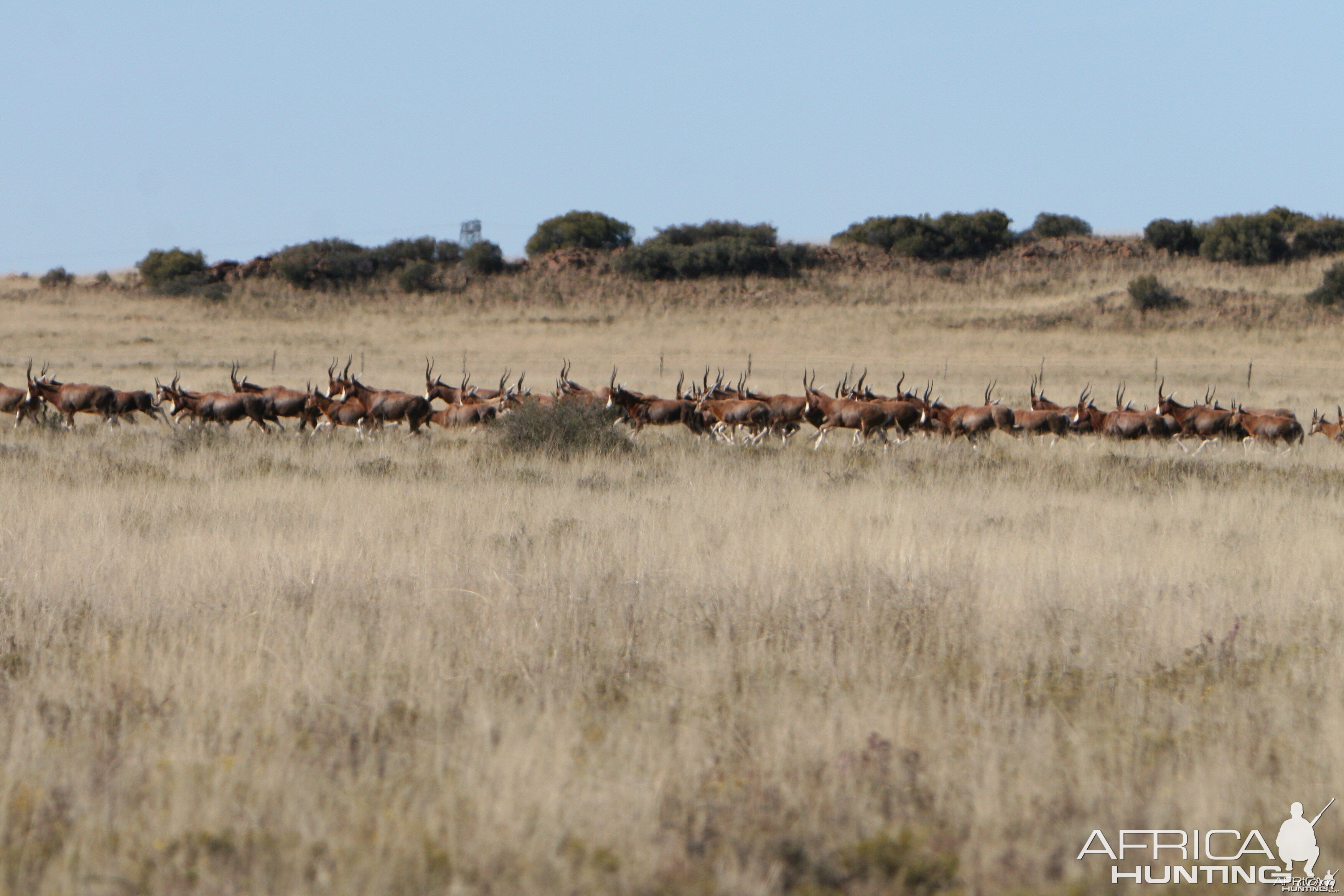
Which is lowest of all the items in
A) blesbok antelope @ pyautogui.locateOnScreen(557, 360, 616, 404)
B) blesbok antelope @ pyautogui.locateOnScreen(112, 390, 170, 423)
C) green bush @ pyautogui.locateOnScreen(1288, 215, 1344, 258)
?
blesbok antelope @ pyautogui.locateOnScreen(112, 390, 170, 423)

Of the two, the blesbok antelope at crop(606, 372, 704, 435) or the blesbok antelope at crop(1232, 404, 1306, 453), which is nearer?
the blesbok antelope at crop(1232, 404, 1306, 453)

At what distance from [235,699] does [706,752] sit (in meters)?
2.43

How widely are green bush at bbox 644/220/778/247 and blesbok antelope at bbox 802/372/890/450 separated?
60595mm

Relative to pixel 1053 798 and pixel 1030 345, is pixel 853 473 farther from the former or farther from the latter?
pixel 1030 345

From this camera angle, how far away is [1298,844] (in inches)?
186

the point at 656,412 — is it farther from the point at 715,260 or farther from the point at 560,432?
the point at 715,260

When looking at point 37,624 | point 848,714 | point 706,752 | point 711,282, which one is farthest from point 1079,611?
point 711,282

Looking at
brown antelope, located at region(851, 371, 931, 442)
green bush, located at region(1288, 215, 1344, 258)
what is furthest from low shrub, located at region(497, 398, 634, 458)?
green bush, located at region(1288, 215, 1344, 258)

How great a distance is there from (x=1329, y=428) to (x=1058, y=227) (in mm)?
70624

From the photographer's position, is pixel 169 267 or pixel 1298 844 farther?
pixel 169 267

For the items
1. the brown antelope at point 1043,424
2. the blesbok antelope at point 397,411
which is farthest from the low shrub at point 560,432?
the brown antelope at point 1043,424

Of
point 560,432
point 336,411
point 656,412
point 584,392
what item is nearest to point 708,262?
point 584,392

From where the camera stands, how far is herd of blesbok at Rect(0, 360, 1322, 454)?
2314 centimetres

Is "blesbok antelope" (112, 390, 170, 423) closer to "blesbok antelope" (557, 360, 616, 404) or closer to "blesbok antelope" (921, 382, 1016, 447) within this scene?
"blesbok antelope" (557, 360, 616, 404)
